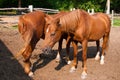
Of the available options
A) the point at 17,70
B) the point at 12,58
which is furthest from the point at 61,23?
the point at 12,58

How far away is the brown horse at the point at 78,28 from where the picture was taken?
605 cm

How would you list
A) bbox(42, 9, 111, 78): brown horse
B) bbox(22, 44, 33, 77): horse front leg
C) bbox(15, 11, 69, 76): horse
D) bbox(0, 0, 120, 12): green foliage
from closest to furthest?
1. bbox(42, 9, 111, 78): brown horse
2. bbox(15, 11, 69, 76): horse
3. bbox(22, 44, 33, 77): horse front leg
4. bbox(0, 0, 120, 12): green foliage

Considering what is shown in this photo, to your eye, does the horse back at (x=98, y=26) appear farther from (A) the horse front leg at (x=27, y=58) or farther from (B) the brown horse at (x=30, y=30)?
(A) the horse front leg at (x=27, y=58)

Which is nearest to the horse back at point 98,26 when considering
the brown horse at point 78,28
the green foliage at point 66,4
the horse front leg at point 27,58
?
the brown horse at point 78,28

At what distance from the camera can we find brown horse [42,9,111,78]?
238 inches

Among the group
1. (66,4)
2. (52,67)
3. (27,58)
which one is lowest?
(52,67)

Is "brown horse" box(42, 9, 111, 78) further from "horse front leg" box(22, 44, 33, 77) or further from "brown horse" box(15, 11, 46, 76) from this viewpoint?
"horse front leg" box(22, 44, 33, 77)

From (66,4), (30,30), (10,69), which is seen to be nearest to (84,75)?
(30,30)

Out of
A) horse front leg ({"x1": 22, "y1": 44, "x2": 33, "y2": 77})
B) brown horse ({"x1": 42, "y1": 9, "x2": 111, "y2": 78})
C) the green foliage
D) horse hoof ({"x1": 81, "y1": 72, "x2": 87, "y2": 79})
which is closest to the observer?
brown horse ({"x1": 42, "y1": 9, "x2": 111, "y2": 78})

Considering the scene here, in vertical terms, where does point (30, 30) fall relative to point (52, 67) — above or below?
above

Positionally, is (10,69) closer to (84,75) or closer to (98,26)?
(84,75)

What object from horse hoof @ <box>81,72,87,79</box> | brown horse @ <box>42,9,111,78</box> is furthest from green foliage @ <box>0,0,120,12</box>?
horse hoof @ <box>81,72,87,79</box>

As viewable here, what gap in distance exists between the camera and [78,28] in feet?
21.9

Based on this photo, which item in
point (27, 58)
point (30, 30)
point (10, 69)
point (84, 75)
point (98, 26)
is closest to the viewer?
point (30, 30)
